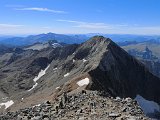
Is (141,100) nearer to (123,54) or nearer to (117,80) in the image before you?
(117,80)

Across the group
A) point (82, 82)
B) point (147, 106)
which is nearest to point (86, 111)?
point (82, 82)

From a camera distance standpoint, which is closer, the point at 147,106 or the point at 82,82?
the point at 82,82

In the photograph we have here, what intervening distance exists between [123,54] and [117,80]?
1447 inches

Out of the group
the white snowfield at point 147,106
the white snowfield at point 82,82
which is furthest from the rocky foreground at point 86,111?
the white snowfield at point 147,106

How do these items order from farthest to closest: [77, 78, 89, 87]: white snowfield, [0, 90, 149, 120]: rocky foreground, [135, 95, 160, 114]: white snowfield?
[135, 95, 160, 114]: white snowfield
[77, 78, 89, 87]: white snowfield
[0, 90, 149, 120]: rocky foreground

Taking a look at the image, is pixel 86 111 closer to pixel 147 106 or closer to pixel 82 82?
pixel 82 82

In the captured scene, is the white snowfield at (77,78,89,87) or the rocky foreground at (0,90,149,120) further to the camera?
the white snowfield at (77,78,89,87)

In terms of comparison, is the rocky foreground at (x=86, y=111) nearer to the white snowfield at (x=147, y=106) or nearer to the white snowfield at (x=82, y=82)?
the white snowfield at (x=82, y=82)

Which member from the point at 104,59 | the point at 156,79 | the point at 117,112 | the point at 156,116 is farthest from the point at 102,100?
the point at 156,79

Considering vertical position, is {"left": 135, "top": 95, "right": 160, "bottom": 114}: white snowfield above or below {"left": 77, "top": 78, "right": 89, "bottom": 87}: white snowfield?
below

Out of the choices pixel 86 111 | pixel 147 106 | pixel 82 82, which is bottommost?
pixel 147 106

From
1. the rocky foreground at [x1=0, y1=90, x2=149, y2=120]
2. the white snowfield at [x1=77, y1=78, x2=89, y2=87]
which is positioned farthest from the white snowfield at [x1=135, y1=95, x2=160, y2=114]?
the rocky foreground at [x1=0, y1=90, x2=149, y2=120]

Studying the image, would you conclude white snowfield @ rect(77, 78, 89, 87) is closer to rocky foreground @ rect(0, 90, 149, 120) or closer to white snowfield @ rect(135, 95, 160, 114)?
white snowfield @ rect(135, 95, 160, 114)

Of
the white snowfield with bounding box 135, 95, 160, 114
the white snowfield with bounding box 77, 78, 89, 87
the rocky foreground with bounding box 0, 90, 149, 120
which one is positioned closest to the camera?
the rocky foreground with bounding box 0, 90, 149, 120
